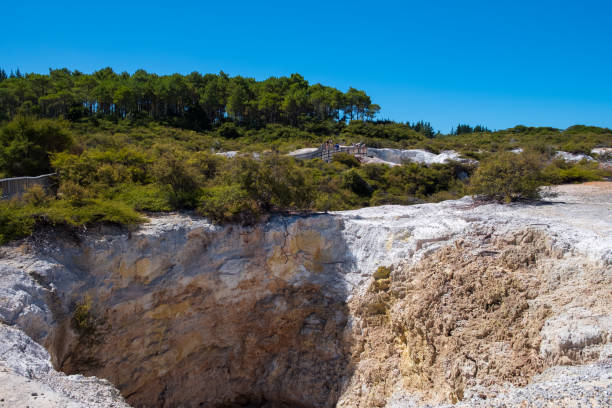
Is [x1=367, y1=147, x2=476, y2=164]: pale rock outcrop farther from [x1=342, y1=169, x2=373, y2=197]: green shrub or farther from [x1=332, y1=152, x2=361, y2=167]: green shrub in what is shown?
[x1=342, y1=169, x2=373, y2=197]: green shrub

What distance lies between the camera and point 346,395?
34.8ft

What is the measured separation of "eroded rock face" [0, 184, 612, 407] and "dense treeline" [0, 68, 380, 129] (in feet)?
120

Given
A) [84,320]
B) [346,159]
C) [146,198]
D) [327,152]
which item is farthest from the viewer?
[327,152]

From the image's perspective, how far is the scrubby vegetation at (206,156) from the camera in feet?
40.9

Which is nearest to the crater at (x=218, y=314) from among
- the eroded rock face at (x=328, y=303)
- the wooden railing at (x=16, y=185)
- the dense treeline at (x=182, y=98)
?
the eroded rock face at (x=328, y=303)

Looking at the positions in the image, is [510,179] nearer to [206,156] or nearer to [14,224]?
[206,156]

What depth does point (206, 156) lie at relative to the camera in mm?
16297

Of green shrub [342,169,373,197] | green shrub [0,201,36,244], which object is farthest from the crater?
green shrub [342,169,373,197]

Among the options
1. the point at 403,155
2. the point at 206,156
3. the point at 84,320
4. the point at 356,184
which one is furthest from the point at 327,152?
the point at 84,320

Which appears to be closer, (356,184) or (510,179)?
(510,179)

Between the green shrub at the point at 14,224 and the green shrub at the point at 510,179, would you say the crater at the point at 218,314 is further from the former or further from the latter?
the green shrub at the point at 510,179

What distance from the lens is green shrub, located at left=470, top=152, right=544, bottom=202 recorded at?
45.4 ft

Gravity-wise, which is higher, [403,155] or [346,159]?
[403,155]

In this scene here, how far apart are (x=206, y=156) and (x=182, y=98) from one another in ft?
130
